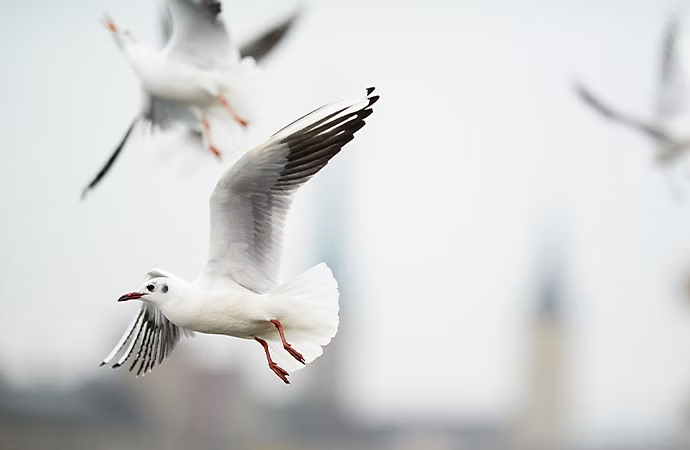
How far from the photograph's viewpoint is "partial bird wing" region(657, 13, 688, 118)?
479 cm

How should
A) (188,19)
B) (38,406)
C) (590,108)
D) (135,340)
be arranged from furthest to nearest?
(38,406) < (590,108) < (188,19) < (135,340)

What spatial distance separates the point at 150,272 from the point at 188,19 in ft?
3.89

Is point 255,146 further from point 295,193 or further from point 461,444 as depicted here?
point 461,444

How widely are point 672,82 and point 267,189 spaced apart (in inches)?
125

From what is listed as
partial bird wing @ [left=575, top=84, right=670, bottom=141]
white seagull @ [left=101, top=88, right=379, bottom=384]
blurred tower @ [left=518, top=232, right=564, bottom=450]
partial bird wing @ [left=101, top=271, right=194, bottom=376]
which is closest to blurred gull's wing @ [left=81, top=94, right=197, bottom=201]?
partial bird wing @ [left=101, top=271, right=194, bottom=376]

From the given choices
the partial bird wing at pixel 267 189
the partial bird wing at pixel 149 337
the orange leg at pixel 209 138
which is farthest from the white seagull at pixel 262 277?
the orange leg at pixel 209 138

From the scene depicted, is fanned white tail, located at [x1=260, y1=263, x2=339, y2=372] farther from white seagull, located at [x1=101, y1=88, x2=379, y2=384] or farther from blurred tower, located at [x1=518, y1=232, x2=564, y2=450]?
blurred tower, located at [x1=518, y1=232, x2=564, y2=450]

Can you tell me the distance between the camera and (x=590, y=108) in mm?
4844

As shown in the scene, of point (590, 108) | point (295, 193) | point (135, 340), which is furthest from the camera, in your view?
point (590, 108)

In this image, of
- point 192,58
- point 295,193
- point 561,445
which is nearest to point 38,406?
point 192,58

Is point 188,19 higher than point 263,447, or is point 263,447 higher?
point 263,447

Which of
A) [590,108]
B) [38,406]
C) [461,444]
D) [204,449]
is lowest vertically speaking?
[590,108]

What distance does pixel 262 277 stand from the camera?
217 centimetres

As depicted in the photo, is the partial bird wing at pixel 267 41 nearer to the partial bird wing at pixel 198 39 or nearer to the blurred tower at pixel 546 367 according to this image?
the partial bird wing at pixel 198 39
